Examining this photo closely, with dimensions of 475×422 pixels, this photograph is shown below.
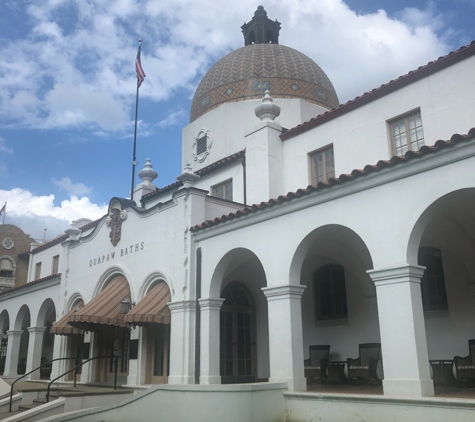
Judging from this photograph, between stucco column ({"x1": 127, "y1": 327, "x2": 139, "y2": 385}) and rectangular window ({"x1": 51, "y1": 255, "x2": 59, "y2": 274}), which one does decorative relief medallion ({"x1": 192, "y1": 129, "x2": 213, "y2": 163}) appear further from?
rectangular window ({"x1": 51, "y1": 255, "x2": 59, "y2": 274})

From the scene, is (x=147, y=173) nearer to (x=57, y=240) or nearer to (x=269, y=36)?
(x=57, y=240)

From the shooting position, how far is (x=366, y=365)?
476 inches

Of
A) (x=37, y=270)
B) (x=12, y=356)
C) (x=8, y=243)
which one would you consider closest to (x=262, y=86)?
(x=12, y=356)

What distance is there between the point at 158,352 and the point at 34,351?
29.8 ft

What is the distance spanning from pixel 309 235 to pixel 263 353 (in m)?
6.03

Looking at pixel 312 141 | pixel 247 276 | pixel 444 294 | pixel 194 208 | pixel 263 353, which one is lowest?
pixel 263 353

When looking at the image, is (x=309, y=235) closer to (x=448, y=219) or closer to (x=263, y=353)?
(x=448, y=219)

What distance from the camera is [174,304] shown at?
45.7ft

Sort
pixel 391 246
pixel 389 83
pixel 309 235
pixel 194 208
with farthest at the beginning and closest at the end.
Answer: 1. pixel 194 208
2. pixel 389 83
3. pixel 309 235
4. pixel 391 246

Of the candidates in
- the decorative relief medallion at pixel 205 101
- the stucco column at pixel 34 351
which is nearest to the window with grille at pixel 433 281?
the decorative relief medallion at pixel 205 101

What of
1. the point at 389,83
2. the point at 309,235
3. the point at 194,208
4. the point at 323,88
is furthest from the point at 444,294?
the point at 323,88

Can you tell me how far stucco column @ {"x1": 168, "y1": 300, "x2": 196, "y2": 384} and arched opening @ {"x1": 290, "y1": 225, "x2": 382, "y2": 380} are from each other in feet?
10.3

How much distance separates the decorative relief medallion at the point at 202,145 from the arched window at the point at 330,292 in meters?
8.37

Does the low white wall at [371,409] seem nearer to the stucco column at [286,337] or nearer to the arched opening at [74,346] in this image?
the stucco column at [286,337]
